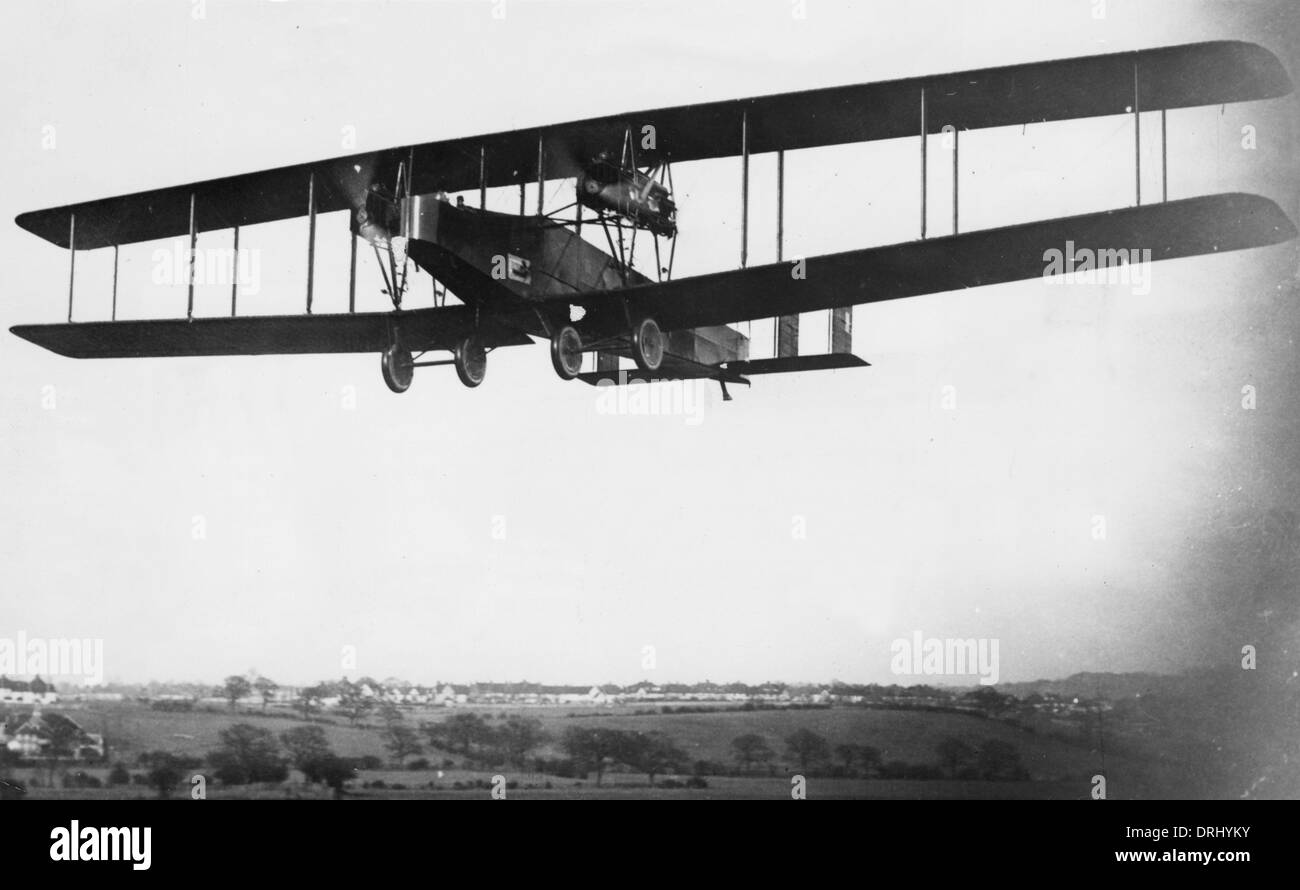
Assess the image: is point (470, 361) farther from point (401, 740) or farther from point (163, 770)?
point (163, 770)

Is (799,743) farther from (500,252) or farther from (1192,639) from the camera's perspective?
(500,252)

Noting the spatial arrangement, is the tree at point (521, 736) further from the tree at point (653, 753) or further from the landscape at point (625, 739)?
the tree at point (653, 753)

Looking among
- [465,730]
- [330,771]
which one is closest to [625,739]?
[465,730]

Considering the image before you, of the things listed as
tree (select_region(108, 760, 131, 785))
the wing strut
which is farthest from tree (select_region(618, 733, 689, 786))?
the wing strut

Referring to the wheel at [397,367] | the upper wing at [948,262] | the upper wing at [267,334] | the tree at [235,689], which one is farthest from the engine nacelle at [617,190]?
the tree at [235,689]


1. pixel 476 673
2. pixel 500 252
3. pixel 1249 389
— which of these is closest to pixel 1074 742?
pixel 1249 389

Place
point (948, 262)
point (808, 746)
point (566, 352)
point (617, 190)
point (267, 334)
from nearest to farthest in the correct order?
point (948, 262) → point (566, 352) → point (617, 190) → point (267, 334) → point (808, 746)
